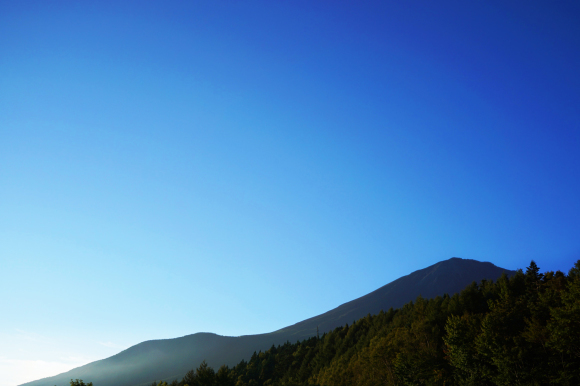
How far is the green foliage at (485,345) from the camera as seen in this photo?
111ft

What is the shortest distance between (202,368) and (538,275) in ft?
191

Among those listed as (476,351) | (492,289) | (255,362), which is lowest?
(255,362)

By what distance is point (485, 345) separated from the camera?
124ft

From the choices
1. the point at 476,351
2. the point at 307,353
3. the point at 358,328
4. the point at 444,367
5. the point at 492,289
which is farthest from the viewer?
the point at 307,353

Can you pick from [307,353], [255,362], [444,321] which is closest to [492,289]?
[444,321]

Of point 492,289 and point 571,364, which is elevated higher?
point 492,289

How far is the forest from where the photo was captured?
111ft

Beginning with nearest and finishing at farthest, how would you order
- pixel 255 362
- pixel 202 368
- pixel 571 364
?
1. pixel 571 364
2. pixel 202 368
3. pixel 255 362

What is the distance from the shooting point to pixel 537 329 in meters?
36.6

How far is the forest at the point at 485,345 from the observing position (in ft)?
111

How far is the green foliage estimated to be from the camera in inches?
1326

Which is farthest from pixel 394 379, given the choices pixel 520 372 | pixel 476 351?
pixel 520 372

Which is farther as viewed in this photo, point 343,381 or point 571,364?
point 343,381

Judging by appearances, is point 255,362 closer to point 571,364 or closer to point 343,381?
point 343,381
